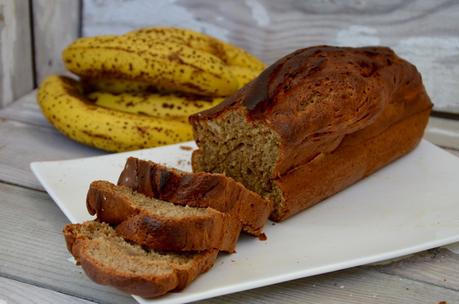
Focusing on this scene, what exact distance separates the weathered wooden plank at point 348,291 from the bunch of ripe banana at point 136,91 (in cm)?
98

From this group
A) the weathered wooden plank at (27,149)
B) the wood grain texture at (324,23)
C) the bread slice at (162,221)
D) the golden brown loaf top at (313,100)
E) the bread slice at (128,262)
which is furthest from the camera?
the wood grain texture at (324,23)

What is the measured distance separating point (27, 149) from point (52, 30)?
928 mm

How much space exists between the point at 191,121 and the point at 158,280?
2.35 feet

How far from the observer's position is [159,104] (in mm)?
2562

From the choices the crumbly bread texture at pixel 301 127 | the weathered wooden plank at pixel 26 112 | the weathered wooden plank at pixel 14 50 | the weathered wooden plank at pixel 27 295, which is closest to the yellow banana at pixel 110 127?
the weathered wooden plank at pixel 26 112

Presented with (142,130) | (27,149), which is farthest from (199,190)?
(27,149)

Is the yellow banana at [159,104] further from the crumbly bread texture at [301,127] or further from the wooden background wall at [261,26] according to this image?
the wooden background wall at [261,26]

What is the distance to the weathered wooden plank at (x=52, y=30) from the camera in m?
3.12

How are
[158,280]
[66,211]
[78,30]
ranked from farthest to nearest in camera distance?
[78,30]
[66,211]
[158,280]

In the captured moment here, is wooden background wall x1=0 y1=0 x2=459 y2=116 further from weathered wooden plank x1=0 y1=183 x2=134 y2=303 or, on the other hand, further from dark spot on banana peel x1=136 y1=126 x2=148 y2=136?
weathered wooden plank x1=0 y1=183 x2=134 y2=303

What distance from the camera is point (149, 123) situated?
95.4 inches

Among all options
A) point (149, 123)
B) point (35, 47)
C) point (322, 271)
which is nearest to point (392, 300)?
point (322, 271)

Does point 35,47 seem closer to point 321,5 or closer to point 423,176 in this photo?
point 321,5

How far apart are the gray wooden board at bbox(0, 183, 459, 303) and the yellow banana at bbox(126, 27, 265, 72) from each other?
1.09m
